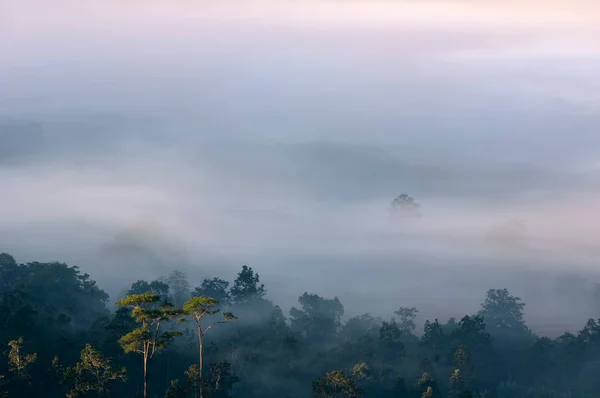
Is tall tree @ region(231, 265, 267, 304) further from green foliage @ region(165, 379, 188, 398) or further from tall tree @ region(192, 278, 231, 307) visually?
green foliage @ region(165, 379, 188, 398)

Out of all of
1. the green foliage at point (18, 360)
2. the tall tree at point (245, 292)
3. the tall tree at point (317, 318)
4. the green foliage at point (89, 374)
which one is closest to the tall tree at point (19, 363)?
the green foliage at point (18, 360)

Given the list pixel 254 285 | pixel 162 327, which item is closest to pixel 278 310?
pixel 254 285

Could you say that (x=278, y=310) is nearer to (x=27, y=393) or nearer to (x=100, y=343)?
(x=100, y=343)

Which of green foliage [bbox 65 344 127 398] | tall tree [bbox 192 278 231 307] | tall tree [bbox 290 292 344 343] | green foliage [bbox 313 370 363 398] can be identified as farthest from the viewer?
tall tree [bbox 192 278 231 307]

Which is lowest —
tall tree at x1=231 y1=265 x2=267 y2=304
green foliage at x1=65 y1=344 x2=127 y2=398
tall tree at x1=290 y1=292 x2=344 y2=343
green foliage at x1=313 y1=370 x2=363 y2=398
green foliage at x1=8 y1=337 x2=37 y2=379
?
green foliage at x1=313 y1=370 x2=363 y2=398

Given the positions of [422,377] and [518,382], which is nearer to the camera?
[422,377]

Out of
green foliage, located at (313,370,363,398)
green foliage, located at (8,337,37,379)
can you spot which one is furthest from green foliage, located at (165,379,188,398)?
green foliage, located at (8,337,37,379)

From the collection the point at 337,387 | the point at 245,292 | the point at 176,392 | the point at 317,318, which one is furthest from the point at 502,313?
the point at 176,392

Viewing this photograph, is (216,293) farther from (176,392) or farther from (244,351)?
(176,392)

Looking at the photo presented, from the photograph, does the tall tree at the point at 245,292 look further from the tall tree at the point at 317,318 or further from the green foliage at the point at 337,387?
the green foliage at the point at 337,387
